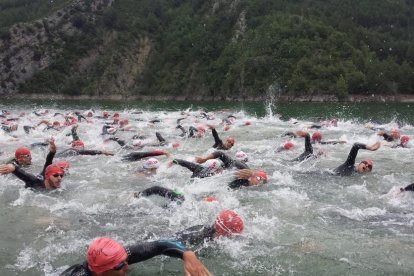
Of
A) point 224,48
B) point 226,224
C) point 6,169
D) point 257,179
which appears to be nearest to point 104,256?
point 226,224

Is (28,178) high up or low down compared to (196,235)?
down

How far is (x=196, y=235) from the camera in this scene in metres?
7.47

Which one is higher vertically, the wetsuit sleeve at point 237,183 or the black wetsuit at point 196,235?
the black wetsuit at point 196,235

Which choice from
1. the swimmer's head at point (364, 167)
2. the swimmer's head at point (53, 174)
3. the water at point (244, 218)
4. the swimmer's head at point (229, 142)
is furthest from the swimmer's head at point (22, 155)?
the swimmer's head at point (364, 167)

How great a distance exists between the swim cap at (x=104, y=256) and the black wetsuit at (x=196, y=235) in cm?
237

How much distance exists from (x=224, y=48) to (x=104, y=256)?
10495cm

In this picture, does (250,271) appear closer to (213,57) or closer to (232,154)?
(232,154)

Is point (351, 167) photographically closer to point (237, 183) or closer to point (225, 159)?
point (237, 183)

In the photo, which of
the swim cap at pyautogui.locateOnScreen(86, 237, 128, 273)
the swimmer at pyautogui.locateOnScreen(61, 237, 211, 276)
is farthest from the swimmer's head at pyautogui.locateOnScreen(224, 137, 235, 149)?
the swim cap at pyautogui.locateOnScreen(86, 237, 128, 273)

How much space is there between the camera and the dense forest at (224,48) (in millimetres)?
78812

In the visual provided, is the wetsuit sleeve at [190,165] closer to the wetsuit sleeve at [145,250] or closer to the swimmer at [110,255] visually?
the wetsuit sleeve at [145,250]

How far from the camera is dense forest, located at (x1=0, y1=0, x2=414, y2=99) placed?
78812 millimetres

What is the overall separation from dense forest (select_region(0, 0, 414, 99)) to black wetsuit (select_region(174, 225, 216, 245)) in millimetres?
67410

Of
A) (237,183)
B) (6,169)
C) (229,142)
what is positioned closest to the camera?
(6,169)
